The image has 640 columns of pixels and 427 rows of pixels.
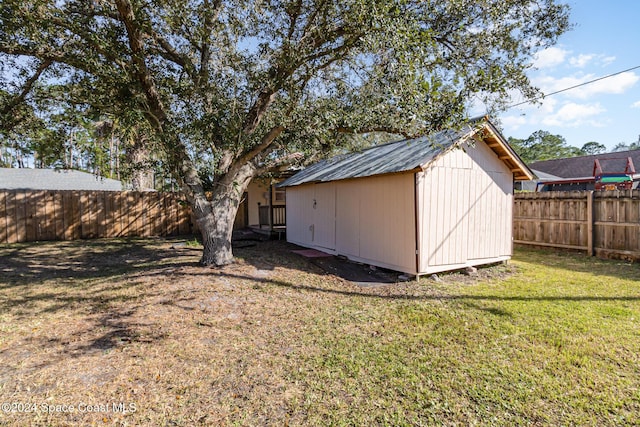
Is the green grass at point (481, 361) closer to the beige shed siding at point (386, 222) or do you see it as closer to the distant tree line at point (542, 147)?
the beige shed siding at point (386, 222)

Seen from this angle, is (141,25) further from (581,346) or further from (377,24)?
(581,346)

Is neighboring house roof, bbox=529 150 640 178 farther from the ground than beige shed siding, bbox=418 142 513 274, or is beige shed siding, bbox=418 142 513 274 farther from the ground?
neighboring house roof, bbox=529 150 640 178

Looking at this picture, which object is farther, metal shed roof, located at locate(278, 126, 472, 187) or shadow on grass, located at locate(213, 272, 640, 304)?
metal shed roof, located at locate(278, 126, 472, 187)

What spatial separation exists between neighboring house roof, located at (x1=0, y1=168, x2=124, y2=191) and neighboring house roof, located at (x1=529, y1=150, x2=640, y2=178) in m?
26.8

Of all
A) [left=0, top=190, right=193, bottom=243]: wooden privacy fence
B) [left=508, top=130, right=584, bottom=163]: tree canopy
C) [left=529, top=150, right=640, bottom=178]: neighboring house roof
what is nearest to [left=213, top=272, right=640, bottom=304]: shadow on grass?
[left=0, top=190, right=193, bottom=243]: wooden privacy fence

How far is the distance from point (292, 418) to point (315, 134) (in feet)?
15.5

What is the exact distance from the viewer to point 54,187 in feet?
52.9

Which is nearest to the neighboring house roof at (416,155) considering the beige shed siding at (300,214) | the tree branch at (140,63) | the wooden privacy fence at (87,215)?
the beige shed siding at (300,214)

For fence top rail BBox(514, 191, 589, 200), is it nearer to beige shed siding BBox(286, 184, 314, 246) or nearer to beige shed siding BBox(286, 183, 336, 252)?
beige shed siding BBox(286, 183, 336, 252)

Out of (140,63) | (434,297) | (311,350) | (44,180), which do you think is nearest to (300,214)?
(434,297)

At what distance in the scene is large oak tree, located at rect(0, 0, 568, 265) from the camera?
5.14m

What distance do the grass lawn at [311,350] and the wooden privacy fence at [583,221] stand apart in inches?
102

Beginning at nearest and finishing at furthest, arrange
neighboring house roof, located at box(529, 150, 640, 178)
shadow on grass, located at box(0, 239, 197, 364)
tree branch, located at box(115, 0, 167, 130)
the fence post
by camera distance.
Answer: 1. shadow on grass, located at box(0, 239, 197, 364)
2. tree branch, located at box(115, 0, 167, 130)
3. the fence post
4. neighboring house roof, located at box(529, 150, 640, 178)

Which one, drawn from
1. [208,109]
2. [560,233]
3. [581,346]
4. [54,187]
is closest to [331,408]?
[581,346]
